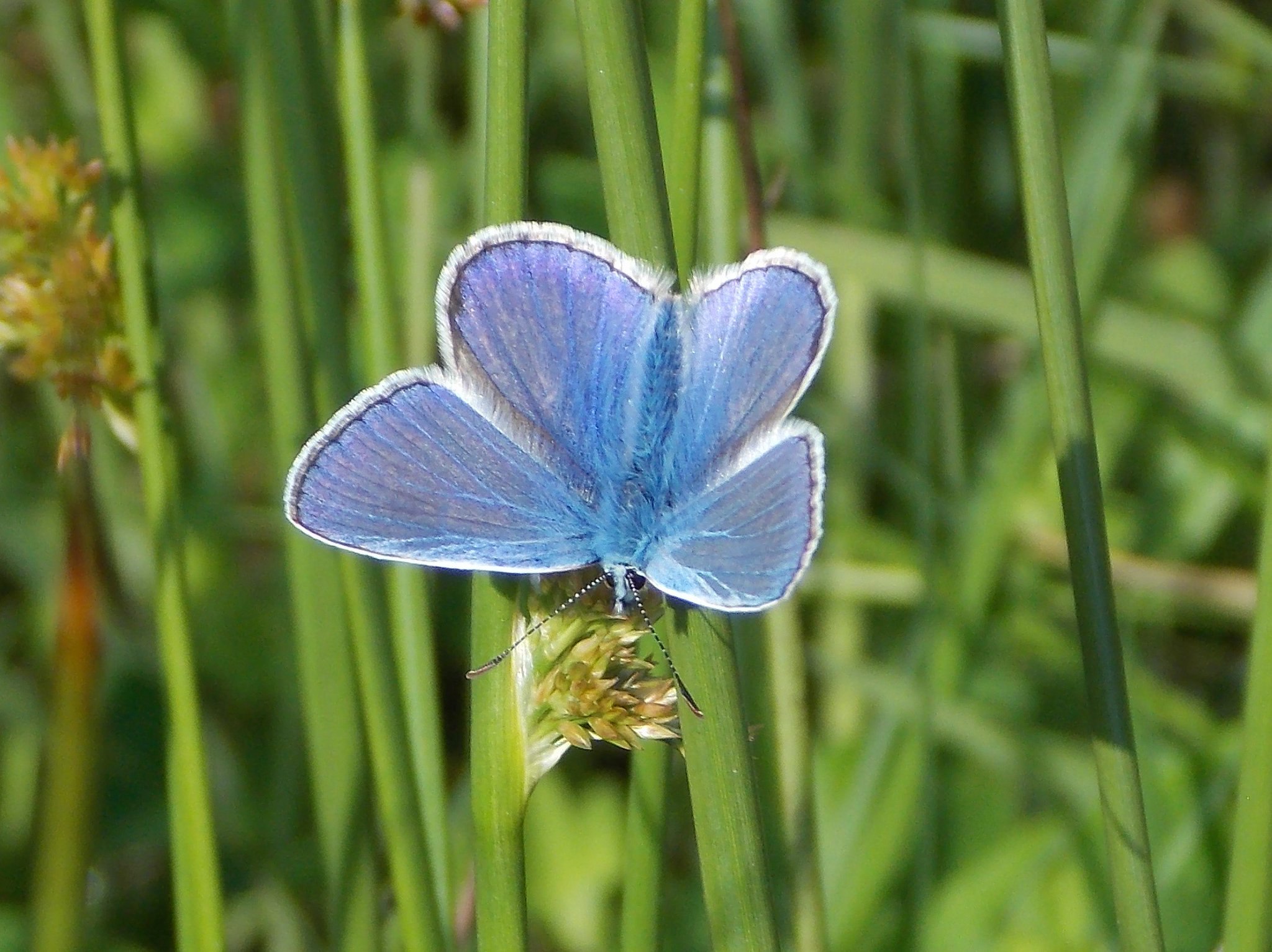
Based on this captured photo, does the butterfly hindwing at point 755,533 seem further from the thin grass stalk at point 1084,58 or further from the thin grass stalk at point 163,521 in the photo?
the thin grass stalk at point 1084,58

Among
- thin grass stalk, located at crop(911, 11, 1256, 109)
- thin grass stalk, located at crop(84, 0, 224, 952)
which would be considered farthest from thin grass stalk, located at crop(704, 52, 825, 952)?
thin grass stalk, located at crop(911, 11, 1256, 109)

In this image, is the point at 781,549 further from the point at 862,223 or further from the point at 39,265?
the point at 862,223

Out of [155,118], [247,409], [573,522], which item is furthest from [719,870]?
[155,118]

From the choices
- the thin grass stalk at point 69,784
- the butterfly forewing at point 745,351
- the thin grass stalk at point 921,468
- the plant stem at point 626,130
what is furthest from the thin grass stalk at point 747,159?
the thin grass stalk at point 69,784

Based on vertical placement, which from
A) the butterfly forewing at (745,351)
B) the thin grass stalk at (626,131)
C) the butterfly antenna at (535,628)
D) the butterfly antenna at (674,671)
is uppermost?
the thin grass stalk at (626,131)

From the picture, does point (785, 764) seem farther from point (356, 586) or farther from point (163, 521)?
point (163, 521)
